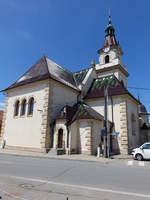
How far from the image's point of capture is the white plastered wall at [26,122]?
1931cm

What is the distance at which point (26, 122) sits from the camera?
20.3 metres

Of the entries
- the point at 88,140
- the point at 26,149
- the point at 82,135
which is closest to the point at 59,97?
the point at 82,135

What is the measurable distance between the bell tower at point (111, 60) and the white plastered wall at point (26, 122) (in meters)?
16.2

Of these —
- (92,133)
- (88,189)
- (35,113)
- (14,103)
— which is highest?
(14,103)

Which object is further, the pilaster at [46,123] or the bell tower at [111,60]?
the bell tower at [111,60]

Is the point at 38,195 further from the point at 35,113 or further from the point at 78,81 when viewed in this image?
the point at 78,81

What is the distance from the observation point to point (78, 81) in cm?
2719

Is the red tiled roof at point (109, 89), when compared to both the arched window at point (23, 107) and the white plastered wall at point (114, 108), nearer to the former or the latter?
the white plastered wall at point (114, 108)

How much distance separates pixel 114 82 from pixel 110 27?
2027 cm

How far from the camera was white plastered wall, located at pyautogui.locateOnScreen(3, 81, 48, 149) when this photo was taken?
19.3 m

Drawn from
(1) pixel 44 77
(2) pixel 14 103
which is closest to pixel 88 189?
(1) pixel 44 77

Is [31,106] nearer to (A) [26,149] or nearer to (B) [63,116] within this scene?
(B) [63,116]

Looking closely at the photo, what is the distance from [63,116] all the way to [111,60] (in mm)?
18876

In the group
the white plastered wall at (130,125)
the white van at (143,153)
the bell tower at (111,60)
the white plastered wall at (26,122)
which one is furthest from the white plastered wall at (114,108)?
the bell tower at (111,60)
